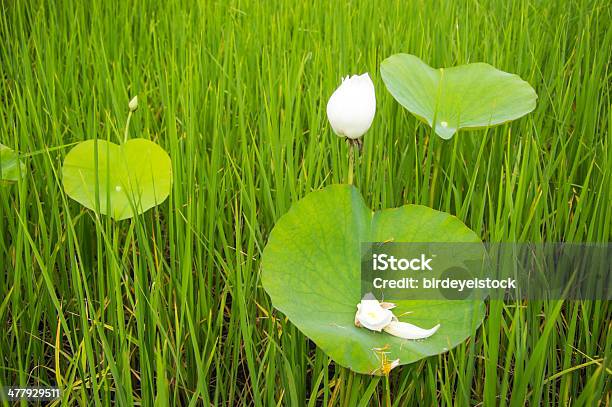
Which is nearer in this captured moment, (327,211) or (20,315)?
(327,211)

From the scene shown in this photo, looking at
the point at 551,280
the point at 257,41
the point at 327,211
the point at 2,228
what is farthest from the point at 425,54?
the point at 2,228

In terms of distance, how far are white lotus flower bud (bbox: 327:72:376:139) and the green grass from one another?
6.5 inches

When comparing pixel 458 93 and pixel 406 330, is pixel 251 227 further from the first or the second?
pixel 458 93

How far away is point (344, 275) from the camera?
2.02 ft

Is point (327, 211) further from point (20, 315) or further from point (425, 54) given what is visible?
point (425, 54)

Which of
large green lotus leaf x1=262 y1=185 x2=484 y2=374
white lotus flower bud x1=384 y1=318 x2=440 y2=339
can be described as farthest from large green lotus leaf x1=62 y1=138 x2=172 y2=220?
white lotus flower bud x1=384 y1=318 x2=440 y2=339

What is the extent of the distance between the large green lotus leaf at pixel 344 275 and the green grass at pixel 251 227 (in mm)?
47

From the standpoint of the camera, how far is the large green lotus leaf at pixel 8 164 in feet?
2.86

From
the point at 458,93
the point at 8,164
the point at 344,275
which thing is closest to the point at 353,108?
the point at 344,275

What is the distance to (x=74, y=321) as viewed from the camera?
79 centimetres

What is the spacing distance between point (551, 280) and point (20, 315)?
637mm

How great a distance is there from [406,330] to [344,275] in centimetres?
8

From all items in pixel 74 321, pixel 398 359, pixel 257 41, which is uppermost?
pixel 257 41

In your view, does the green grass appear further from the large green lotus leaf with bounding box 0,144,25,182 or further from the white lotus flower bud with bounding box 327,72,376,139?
the white lotus flower bud with bounding box 327,72,376,139
